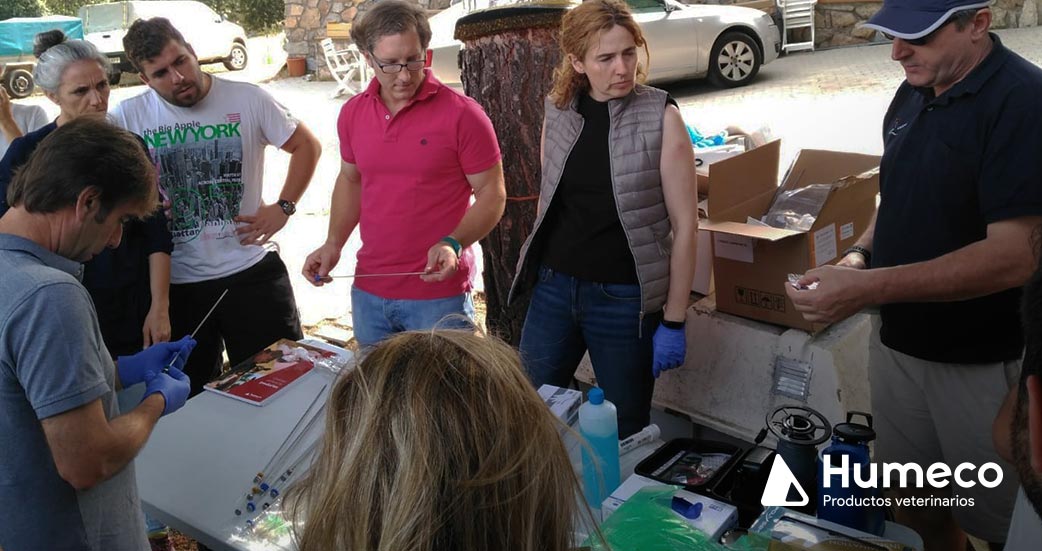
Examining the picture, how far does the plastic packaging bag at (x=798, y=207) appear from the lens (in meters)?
2.68

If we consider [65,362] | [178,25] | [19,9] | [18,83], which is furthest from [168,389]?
[19,9]

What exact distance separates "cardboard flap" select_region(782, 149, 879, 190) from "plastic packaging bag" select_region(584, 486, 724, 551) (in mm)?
1706

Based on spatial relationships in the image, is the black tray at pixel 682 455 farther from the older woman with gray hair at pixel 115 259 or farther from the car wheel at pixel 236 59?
the car wheel at pixel 236 59

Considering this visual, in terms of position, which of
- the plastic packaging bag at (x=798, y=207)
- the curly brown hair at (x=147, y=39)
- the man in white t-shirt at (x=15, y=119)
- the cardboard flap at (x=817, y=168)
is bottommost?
the plastic packaging bag at (x=798, y=207)

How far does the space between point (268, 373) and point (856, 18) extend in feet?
38.0

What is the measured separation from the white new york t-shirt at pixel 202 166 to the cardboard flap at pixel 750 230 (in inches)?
64.6

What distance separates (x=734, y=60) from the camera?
10133 mm

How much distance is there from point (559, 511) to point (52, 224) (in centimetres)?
127

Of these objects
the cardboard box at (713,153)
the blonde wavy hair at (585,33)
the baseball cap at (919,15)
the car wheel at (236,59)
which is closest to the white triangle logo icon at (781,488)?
the baseball cap at (919,15)

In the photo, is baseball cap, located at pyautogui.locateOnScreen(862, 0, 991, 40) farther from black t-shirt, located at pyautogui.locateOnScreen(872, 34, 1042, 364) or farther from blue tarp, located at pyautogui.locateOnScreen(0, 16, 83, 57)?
blue tarp, located at pyautogui.locateOnScreen(0, 16, 83, 57)

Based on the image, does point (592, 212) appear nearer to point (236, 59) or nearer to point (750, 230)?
point (750, 230)

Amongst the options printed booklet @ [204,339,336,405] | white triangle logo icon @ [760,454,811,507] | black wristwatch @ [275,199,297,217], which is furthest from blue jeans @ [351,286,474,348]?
white triangle logo icon @ [760,454,811,507]

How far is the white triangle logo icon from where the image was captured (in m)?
1.66

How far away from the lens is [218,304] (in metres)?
2.92
